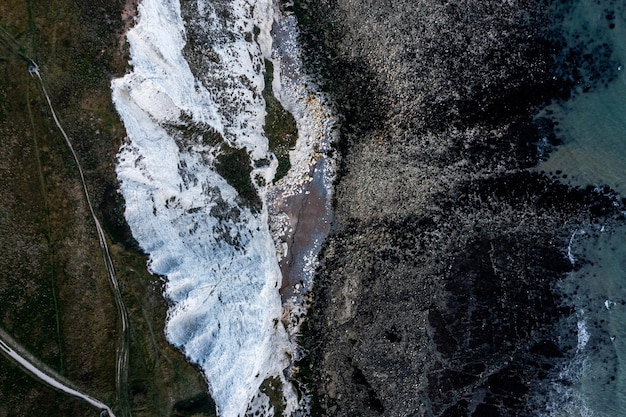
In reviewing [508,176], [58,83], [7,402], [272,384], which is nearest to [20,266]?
[7,402]

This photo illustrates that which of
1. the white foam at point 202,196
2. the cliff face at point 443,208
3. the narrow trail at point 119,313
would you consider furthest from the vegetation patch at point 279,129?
the narrow trail at point 119,313

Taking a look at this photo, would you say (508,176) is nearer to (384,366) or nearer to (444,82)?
(444,82)

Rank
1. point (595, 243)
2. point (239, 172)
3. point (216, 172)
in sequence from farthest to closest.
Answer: point (595, 243)
point (239, 172)
point (216, 172)

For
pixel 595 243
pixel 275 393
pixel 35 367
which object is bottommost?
pixel 275 393

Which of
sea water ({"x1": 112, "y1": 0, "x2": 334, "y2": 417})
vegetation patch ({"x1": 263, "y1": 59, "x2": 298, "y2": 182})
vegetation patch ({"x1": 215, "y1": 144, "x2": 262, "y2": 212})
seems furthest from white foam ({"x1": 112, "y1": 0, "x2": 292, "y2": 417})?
vegetation patch ({"x1": 263, "y1": 59, "x2": 298, "y2": 182})

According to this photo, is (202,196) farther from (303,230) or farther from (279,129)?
(303,230)

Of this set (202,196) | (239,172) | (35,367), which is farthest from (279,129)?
(35,367)

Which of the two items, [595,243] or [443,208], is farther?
[595,243]
